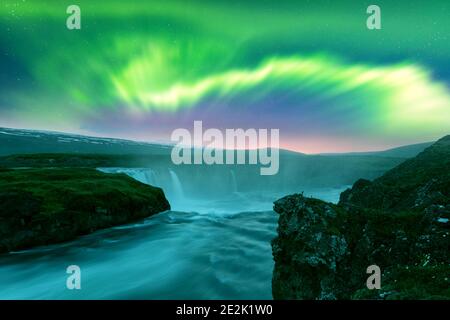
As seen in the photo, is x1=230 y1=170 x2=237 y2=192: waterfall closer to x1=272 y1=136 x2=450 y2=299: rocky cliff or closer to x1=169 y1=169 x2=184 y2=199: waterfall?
x1=169 y1=169 x2=184 y2=199: waterfall

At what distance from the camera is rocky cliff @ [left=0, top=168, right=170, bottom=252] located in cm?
2970

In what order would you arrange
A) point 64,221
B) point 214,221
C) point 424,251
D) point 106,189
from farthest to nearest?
point 214,221 → point 106,189 → point 64,221 → point 424,251

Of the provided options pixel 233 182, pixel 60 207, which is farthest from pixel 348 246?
pixel 233 182

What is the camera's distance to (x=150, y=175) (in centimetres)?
7756

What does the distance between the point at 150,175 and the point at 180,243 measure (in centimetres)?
4586

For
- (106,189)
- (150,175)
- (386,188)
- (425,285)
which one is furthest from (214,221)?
(425,285)

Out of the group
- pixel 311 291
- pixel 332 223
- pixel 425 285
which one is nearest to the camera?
pixel 425 285

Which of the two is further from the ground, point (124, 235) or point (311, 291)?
point (311, 291)

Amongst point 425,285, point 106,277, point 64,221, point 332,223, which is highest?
point 332,223

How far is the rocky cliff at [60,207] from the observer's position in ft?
97.5

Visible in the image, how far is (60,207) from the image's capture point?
33.7m

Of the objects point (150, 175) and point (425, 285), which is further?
point (150, 175)

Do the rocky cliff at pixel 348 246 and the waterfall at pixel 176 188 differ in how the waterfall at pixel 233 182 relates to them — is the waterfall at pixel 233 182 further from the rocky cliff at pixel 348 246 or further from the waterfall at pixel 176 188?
the rocky cliff at pixel 348 246
